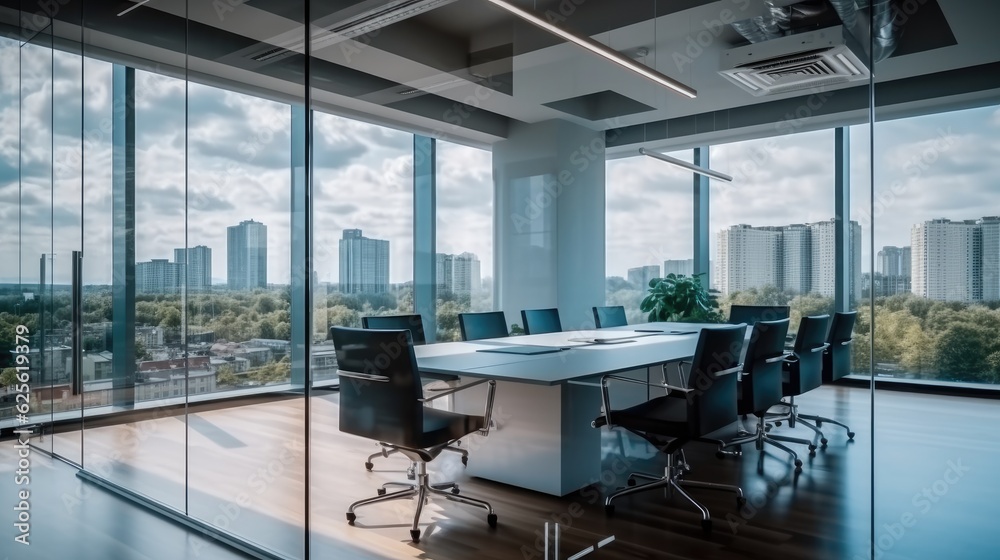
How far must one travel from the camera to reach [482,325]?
16.2 feet

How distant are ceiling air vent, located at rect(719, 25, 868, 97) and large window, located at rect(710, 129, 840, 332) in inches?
14.9

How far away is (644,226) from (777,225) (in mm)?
3114

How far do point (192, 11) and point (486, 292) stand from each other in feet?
10.7

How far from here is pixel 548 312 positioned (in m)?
5.89

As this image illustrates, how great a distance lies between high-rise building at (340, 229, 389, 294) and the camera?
9.67ft

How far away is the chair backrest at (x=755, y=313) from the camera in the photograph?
12.7 feet

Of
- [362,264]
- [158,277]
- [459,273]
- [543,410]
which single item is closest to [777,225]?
[543,410]

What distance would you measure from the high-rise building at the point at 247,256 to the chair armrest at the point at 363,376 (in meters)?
0.53

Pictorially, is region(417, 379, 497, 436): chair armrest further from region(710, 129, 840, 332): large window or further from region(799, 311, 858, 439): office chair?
region(710, 129, 840, 332): large window

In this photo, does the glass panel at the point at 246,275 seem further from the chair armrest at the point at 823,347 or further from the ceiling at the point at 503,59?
the chair armrest at the point at 823,347

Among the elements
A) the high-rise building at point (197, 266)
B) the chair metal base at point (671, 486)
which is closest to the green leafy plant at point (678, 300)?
the chair metal base at point (671, 486)

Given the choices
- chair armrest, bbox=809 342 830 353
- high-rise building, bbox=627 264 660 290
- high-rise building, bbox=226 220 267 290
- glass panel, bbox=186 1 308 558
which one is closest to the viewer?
chair armrest, bbox=809 342 830 353

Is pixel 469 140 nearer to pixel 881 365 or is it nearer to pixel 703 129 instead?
pixel 703 129

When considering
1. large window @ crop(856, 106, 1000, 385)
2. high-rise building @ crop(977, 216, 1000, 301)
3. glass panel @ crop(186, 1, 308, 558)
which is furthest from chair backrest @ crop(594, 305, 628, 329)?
high-rise building @ crop(977, 216, 1000, 301)
